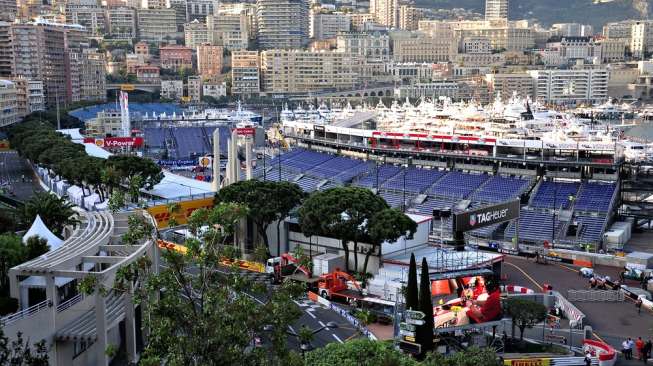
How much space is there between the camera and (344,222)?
104ft

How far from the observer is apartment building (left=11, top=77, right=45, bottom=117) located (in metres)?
97.8

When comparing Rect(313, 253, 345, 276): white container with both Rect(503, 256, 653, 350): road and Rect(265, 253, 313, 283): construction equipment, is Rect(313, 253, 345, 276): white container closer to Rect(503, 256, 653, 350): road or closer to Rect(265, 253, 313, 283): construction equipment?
Rect(265, 253, 313, 283): construction equipment

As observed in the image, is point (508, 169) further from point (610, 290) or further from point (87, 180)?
point (87, 180)

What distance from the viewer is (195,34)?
18450 centimetres

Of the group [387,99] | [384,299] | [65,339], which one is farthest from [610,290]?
[387,99]

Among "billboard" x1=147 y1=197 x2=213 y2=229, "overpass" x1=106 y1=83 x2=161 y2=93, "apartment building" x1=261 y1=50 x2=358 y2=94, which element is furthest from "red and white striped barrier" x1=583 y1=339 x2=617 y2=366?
"apartment building" x1=261 y1=50 x2=358 y2=94

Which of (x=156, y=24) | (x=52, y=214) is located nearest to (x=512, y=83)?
(x=156, y=24)

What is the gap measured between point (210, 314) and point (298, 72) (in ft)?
478

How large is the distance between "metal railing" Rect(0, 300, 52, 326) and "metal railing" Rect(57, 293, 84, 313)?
79 centimetres

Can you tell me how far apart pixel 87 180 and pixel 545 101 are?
13306 centimetres

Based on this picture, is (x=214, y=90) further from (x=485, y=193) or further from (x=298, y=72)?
(x=485, y=193)

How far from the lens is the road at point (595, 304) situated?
2658cm

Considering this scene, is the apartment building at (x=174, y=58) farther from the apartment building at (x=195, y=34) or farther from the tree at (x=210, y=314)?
the tree at (x=210, y=314)

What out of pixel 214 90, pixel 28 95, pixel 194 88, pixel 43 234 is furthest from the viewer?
pixel 214 90
